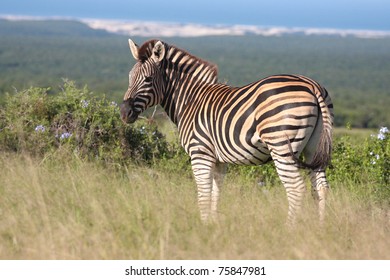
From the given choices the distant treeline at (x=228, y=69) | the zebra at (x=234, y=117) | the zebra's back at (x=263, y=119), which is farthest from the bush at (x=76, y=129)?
the distant treeline at (x=228, y=69)

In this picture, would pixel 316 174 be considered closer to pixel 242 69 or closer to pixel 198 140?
pixel 198 140

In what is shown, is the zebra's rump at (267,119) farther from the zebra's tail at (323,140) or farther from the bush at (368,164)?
the bush at (368,164)

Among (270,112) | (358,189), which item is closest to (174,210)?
(270,112)

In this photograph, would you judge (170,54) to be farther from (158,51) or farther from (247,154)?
(247,154)

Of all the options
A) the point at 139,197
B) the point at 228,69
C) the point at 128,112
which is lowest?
the point at 228,69

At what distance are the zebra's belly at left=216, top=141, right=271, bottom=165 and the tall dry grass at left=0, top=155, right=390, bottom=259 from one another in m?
0.32

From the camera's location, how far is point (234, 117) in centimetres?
599

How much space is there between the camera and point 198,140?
6.33 meters

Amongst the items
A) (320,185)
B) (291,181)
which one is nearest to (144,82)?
(291,181)

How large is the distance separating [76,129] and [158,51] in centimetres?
189

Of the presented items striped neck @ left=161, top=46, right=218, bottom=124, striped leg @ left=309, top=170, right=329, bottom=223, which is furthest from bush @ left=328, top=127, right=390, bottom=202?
striped neck @ left=161, top=46, right=218, bottom=124

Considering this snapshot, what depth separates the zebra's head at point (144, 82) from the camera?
6.56 m

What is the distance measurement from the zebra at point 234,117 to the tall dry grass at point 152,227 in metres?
0.20

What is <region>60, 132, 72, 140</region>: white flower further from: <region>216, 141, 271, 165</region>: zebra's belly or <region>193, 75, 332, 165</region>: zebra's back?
<region>216, 141, 271, 165</region>: zebra's belly
